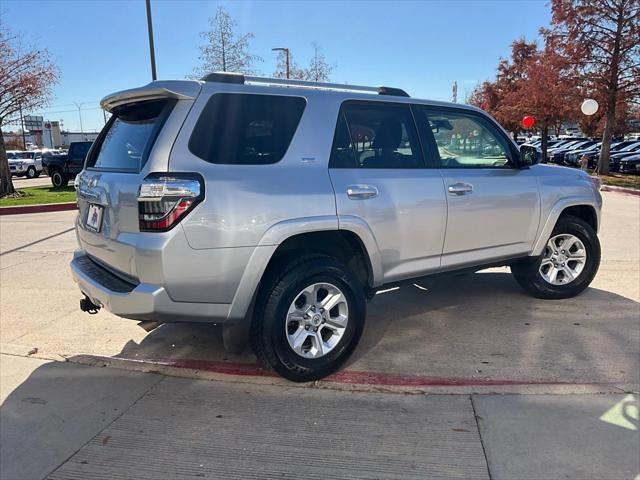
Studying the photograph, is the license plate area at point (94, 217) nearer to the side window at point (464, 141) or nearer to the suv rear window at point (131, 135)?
the suv rear window at point (131, 135)

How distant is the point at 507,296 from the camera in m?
5.28

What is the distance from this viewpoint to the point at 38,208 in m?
13.5

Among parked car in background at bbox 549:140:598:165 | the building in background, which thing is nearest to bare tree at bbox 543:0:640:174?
parked car in background at bbox 549:140:598:165

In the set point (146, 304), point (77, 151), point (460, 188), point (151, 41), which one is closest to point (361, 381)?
point (146, 304)

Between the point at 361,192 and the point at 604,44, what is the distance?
70.4 feet

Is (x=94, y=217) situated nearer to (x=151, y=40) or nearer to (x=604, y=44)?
(x=151, y=40)

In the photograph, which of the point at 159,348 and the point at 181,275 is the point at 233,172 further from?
the point at 159,348

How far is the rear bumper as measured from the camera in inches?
115

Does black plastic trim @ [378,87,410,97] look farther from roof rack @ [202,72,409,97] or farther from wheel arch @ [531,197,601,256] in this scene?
wheel arch @ [531,197,601,256]

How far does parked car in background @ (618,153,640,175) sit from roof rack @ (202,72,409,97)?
919 inches

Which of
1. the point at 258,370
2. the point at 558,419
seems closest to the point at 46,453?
the point at 258,370

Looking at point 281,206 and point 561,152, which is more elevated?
point 561,152

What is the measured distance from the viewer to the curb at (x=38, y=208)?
1324 centimetres

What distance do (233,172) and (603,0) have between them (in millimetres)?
22248
